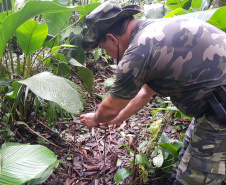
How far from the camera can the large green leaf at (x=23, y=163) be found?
40.2 inches

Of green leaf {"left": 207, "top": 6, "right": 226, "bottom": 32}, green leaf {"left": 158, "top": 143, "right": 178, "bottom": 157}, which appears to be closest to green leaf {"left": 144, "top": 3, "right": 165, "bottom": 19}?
green leaf {"left": 207, "top": 6, "right": 226, "bottom": 32}

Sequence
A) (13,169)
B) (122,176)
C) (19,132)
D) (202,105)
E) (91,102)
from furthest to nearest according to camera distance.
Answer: (91,102) < (19,132) < (122,176) < (202,105) < (13,169)

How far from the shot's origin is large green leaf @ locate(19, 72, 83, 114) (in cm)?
102

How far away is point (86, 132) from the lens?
2219mm

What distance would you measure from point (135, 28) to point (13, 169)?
0.89m

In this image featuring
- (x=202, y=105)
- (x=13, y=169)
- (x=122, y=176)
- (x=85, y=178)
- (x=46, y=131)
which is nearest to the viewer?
(x=13, y=169)

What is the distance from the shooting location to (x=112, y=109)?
1.23 metres

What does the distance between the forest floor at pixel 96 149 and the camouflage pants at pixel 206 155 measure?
1.04ft

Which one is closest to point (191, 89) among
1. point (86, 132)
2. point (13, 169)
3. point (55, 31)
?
point (13, 169)

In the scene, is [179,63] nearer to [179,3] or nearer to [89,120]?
[89,120]

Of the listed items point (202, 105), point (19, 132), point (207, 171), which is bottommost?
point (19, 132)

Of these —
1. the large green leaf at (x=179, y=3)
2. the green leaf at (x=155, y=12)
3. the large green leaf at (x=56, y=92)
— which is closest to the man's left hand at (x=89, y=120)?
the large green leaf at (x=56, y=92)

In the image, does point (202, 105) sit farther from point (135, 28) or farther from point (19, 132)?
point (19, 132)

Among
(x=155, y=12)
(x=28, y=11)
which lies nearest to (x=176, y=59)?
(x=28, y=11)
